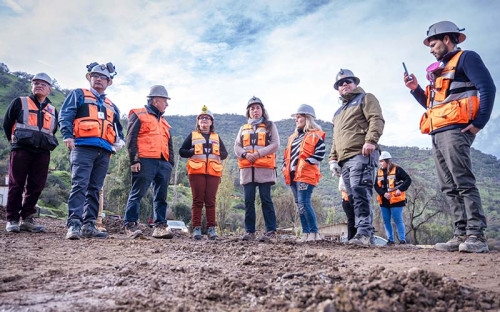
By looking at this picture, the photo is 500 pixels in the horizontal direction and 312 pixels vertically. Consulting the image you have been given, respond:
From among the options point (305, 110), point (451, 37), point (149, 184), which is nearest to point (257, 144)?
point (305, 110)

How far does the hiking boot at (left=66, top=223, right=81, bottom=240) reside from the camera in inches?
156

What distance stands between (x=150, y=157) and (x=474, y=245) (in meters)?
4.06

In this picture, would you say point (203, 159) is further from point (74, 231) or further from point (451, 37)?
point (451, 37)

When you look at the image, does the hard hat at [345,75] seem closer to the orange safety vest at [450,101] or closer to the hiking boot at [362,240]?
the orange safety vest at [450,101]

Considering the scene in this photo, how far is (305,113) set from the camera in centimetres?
533

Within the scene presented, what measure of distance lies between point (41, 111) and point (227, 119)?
13286 centimetres

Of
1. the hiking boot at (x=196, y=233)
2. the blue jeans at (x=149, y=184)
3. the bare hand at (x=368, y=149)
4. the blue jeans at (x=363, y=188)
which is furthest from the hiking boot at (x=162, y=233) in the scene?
the bare hand at (x=368, y=149)

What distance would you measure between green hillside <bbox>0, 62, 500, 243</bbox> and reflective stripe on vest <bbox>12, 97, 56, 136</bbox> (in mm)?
12751

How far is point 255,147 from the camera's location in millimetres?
5074

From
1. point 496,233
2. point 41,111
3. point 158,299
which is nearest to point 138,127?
point 41,111

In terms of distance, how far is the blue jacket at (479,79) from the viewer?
322 cm

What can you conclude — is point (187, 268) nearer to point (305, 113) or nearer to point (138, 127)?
point (138, 127)

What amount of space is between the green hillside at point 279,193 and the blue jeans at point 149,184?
→ 13402 millimetres

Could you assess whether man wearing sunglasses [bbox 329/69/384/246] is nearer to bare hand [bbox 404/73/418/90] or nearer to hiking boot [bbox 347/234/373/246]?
hiking boot [bbox 347/234/373/246]
